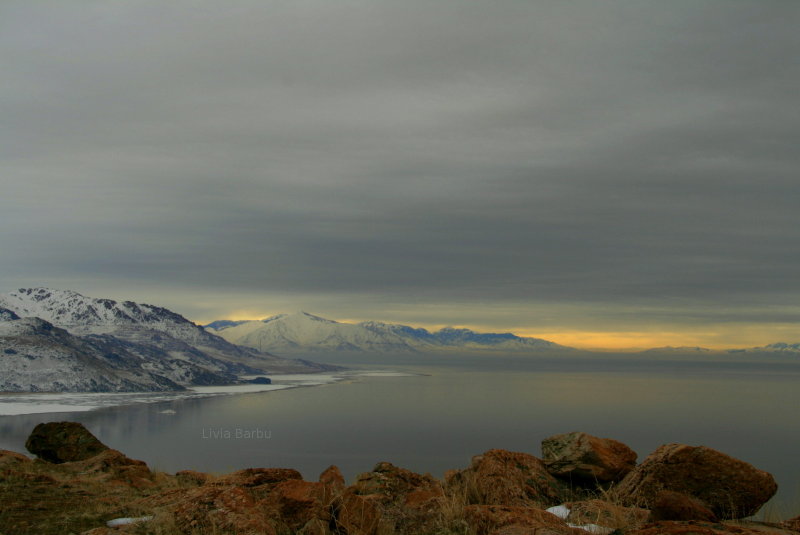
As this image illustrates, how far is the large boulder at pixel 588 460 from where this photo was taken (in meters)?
16.0

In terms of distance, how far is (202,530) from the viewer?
10.4 m

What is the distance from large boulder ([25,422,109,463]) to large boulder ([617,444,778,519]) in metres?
21.0

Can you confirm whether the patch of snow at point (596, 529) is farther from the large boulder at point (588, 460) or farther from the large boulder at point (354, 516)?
the large boulder at point (588, 460)

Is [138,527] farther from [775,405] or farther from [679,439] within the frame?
[775,405]

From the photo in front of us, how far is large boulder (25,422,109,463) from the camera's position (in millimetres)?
26000

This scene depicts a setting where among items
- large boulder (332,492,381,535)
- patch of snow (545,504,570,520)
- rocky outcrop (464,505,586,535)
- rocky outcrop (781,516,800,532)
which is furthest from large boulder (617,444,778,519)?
large boulder (332,492,381,535)

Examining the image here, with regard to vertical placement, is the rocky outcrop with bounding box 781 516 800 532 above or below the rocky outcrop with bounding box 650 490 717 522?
below

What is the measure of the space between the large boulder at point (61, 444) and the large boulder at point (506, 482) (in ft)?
56.9

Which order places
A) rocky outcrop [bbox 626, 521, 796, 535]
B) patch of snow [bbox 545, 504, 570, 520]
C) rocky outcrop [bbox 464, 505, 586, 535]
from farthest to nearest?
patch of snow [bbox 545, 504, 570, 520] < rocky outcrop [bbox 464, 505, 586, 535] < rocky outcrop [bbox 626, 521, 796, 535]

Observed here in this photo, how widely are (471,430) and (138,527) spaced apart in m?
124

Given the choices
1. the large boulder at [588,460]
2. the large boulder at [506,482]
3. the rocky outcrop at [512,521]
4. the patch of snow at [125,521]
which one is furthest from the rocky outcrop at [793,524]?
the patch of snow at [125,521]

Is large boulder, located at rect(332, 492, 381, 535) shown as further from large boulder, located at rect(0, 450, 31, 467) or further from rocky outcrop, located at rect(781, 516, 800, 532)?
large boulder, located at rect(0, 450, 31, 467)

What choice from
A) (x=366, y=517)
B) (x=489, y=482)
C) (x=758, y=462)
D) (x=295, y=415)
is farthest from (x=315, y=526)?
(x=295, y=415)

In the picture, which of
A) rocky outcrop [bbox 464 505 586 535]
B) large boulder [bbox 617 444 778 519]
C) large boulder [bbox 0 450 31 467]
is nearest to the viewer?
rocky outcrop [bbox 464 505 586 535]
